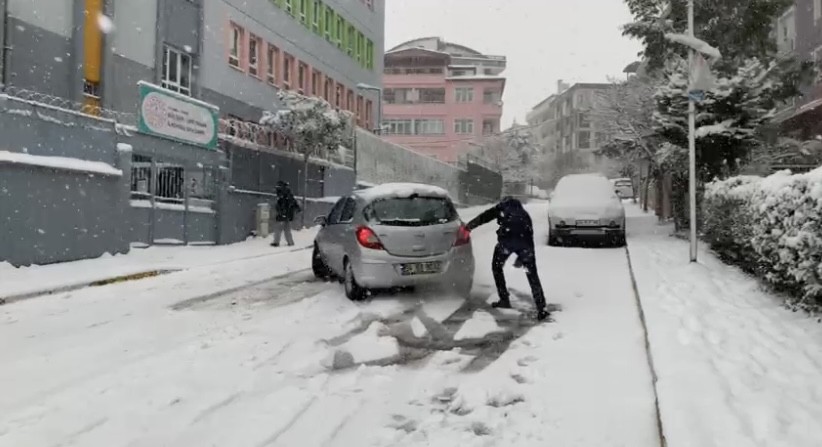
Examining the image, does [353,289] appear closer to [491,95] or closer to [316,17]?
[316,17]

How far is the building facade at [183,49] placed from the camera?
16266 mm

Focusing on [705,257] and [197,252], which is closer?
[705,257]

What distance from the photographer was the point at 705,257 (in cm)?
1370

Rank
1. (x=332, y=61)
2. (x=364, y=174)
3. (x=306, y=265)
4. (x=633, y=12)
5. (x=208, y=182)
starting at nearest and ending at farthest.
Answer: (x=306, y=265) < (x=208, y=182) < (x=633, y=12) < (x=364, y=174) < (x=332, y=61)

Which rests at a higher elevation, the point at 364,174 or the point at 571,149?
the point at 571,149

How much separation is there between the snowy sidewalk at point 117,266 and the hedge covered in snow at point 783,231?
10.0m

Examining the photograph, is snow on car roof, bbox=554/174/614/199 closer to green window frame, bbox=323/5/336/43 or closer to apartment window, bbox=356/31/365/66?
green window frame, bbox=323/5/336/43

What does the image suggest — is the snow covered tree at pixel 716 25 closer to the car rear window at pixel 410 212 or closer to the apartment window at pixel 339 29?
the apartment window at pixel 339 29

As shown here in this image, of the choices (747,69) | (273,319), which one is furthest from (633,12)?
(273,319)

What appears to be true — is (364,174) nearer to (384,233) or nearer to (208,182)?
(208,182)

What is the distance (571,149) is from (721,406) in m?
85.9

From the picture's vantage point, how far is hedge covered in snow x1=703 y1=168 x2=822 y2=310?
22.8 feet

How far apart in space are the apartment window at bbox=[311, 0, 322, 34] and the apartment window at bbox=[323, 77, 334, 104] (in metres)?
2.56

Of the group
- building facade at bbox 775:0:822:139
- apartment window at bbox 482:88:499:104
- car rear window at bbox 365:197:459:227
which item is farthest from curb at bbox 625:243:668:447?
A: apartment window at bbox 482:88:499:104
